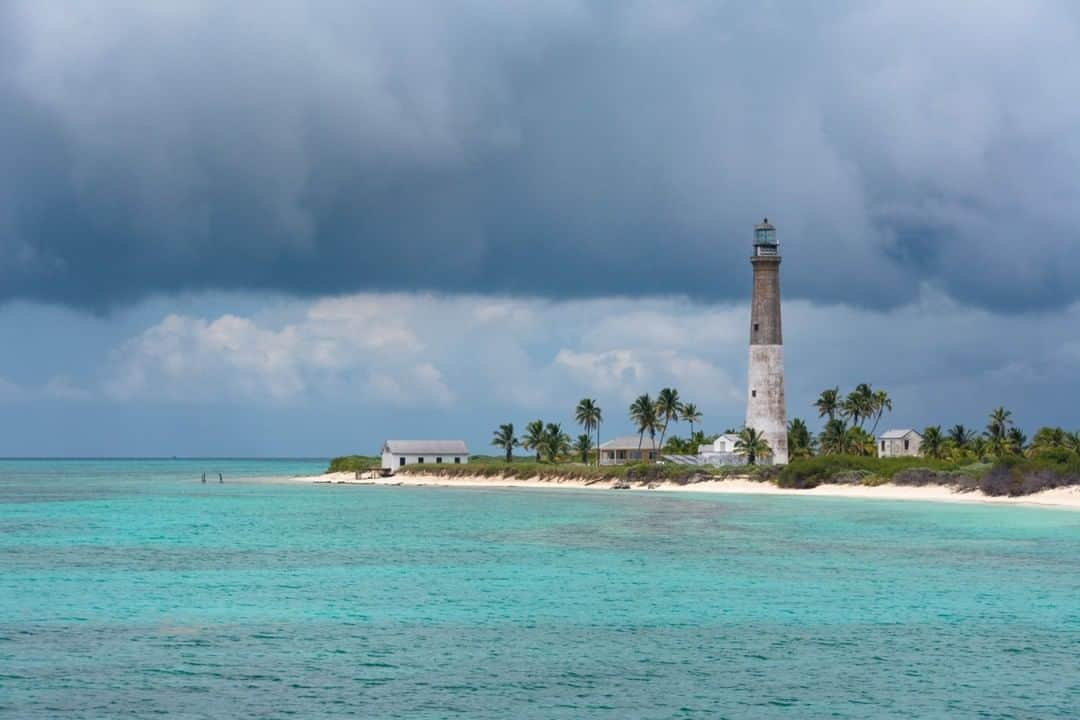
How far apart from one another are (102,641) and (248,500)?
78.2 m

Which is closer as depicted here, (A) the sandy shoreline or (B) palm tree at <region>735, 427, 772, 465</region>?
(A) the sandy shoreline

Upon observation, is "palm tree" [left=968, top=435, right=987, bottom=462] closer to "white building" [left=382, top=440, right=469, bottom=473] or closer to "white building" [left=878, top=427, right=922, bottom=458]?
"white building" [left=878, top=427, right=922, bottom=458]

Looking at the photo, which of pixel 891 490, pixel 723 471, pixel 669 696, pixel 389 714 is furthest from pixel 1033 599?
pixel 723 471

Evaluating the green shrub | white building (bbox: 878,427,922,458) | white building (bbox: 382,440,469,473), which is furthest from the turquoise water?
the green shrub

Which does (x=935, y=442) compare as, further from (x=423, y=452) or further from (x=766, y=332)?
(x=423, y=452)

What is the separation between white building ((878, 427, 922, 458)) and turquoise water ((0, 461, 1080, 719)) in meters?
61.3

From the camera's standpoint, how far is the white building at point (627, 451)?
440ft

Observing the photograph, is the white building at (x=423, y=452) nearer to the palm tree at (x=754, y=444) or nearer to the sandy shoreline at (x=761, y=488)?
the sandy shoreline at (x=761, y=488)

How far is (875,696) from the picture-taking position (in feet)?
71.9

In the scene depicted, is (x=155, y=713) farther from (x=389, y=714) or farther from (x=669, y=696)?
(x=669, y=696)

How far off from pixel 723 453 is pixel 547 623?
88107mm

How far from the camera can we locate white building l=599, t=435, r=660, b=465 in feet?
440

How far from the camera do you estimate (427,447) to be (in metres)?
144

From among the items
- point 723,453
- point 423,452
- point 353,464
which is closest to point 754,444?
point 723,453
